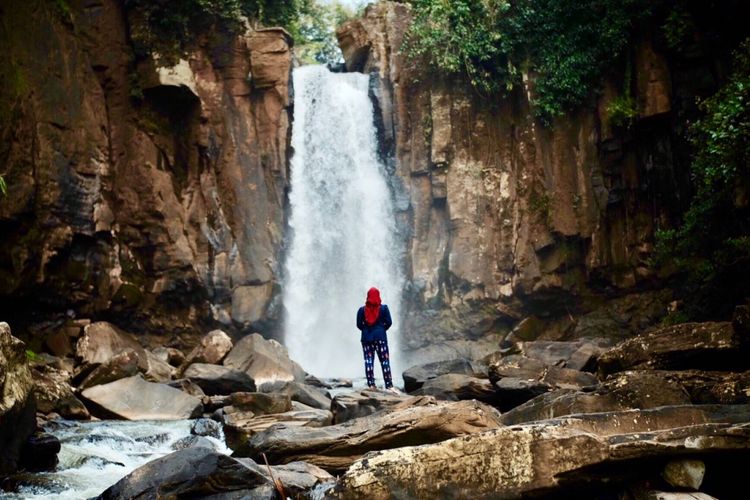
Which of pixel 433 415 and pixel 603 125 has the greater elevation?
pixel 603 125

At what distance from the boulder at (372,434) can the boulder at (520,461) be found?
227 centimetres

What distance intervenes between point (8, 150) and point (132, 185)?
431 centimetres

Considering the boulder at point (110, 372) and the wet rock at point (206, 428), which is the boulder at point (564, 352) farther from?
the boulder at point (110, 372)

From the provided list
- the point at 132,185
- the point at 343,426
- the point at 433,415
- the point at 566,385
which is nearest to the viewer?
the point at 433,415

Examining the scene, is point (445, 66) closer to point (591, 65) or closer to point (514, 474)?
point (591, 65)

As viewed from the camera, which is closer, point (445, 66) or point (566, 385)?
point (566, 385)

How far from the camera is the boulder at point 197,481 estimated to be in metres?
6.51

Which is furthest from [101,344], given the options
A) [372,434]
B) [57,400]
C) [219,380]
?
[372,434]

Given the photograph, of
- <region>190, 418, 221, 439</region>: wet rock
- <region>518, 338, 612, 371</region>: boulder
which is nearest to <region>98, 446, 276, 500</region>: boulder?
<region>190, 418, 221, 439</region>: wet rock

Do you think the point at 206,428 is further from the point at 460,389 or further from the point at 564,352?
the point at 564,352

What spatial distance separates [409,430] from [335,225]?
1891cm

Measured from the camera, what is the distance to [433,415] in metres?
8.02

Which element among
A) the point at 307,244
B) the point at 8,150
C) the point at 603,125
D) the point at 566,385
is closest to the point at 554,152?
the point at 603,125

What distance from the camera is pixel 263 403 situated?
1245 centimetres
